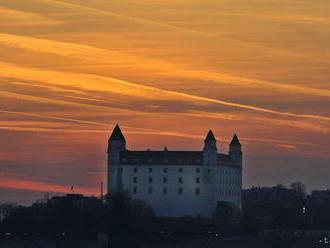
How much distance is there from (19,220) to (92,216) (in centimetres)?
885

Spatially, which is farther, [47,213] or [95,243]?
[47,213]

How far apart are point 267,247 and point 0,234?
3289 cm

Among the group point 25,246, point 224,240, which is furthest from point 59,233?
point 224,240

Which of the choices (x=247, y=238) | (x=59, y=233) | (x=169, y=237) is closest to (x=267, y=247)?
(x=247, y=238)

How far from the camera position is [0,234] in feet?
626

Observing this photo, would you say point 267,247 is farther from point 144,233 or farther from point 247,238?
point 144,233

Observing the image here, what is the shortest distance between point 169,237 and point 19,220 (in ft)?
63.6

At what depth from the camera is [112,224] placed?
634ft

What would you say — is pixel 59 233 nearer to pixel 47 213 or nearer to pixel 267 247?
pixel 47 213

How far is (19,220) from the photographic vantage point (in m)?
197

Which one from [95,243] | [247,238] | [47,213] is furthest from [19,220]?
[247,238]

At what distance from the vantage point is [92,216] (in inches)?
7761

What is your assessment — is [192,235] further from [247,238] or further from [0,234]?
[0,234]

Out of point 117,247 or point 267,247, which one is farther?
point 267,247
